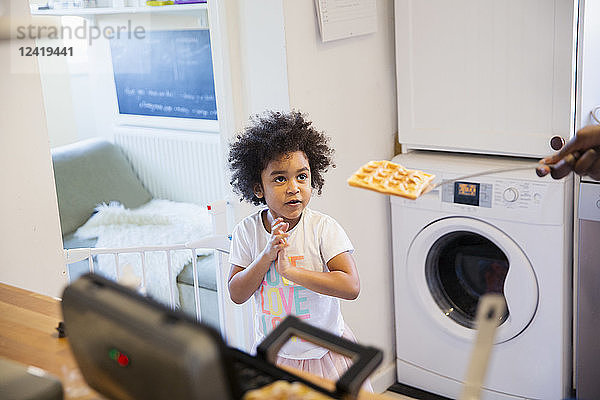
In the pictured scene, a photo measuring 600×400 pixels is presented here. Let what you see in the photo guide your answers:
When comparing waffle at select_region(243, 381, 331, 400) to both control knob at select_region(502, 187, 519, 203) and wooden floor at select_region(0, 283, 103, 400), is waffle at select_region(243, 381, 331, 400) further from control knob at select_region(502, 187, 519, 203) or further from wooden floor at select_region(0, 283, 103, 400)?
control knob at select_region(502, 187, 519, 203)

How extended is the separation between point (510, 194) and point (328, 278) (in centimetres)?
101

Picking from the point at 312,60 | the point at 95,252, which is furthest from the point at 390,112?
the point at 95,252

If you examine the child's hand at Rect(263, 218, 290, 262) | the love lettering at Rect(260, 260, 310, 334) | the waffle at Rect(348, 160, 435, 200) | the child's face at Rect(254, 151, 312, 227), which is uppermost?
the waffle at Rect(348, 160, 435, 200)

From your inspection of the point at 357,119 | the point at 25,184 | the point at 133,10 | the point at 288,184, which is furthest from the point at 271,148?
the point at 357,119

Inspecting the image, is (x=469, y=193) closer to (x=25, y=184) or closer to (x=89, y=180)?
(x=89, y=180)

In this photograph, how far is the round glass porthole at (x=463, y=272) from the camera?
282 centimetres

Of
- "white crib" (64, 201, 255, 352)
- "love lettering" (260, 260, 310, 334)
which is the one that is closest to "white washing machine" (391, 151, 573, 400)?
"white crib" (64, 201, 255, 352)

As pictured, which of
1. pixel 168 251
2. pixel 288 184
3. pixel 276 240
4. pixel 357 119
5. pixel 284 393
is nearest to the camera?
pixel 284 393

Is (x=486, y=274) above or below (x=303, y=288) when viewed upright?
below

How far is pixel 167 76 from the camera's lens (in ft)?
8.67

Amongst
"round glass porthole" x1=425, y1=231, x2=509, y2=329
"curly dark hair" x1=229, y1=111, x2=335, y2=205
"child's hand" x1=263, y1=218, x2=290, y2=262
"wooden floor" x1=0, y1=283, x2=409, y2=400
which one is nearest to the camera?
"wooden floor" x1=0, y1=283, x2=409, y2=400

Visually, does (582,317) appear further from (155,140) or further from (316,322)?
(155,140)

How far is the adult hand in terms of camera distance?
156 centimetres

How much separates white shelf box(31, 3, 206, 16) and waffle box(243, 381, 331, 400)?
162 centimetres
